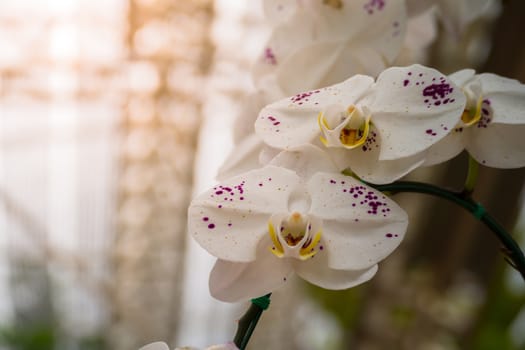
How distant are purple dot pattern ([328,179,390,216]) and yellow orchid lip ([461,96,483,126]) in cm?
7

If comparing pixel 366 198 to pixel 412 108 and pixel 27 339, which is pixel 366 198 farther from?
pixel 27 339

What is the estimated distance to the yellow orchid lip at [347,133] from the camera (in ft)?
0.88

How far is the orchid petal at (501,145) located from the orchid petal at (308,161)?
84 mm

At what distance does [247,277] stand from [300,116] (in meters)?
0.08

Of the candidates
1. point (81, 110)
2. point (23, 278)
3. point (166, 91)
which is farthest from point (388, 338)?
point (23, 278)

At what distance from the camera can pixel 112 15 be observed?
1392 millimetres

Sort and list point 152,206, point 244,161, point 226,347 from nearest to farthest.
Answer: point 226,347
point 244,161
point 152,206

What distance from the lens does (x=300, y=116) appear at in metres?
0.28

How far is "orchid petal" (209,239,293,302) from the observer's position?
266mm

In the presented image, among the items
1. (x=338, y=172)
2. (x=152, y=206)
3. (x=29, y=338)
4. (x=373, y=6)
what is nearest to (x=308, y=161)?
(x=338, y=172)

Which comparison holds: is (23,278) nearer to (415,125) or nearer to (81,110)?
(81,110)

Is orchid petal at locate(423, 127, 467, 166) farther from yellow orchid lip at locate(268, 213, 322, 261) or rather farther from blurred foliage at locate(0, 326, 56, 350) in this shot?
blurred foliage at locate(0, 326, 56, 350)

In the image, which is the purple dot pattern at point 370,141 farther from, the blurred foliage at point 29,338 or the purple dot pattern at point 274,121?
the blurred foliage at point 29,338

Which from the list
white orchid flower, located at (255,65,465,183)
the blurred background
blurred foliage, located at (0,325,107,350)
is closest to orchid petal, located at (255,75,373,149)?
white orchid flower, located at (255,65,465,183)
